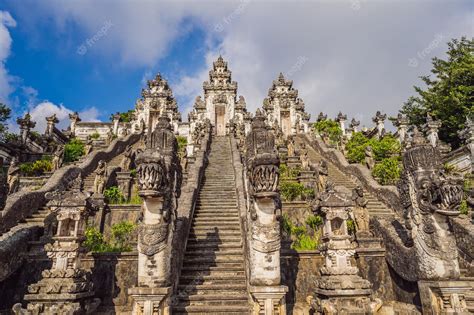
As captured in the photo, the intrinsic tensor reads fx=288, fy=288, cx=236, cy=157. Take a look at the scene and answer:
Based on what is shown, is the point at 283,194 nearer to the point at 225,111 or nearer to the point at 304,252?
the point at 304,252

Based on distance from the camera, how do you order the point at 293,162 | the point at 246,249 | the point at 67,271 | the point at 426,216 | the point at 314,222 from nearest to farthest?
the point at 67,271 < the point at 426,216 < the point at 246,249 < the point at 314,222 < the point at 293,162

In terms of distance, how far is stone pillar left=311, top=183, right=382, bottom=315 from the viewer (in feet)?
18.1

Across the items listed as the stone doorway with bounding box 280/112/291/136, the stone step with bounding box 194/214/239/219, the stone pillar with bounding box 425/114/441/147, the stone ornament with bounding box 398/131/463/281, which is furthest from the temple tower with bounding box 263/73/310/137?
the stone ornament with bounding box 398/131/463/281

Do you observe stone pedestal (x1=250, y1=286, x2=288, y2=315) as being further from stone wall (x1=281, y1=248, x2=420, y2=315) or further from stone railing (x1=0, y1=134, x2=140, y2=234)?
stone railing (x1=0, y1=134, x2=140, y2=234)

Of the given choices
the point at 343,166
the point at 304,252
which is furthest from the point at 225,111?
the point at 304,252

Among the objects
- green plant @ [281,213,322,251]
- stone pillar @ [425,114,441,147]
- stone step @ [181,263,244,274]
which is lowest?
stone step @ [181,263,244,274]

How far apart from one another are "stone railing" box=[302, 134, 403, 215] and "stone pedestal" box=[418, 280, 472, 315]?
5.38 meters

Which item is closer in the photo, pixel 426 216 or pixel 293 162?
pixel 426 216

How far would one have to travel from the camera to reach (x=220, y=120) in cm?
3238

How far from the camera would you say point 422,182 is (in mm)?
6180

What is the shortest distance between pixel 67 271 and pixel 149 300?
6.47 ft

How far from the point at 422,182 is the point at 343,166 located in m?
10.7

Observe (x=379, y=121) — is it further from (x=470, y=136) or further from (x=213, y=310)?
(x=213, y=310)

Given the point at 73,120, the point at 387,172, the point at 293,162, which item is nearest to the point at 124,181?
the point at 293,162
